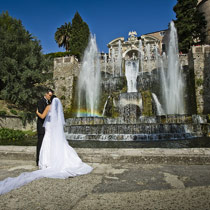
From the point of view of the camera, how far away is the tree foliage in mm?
37059

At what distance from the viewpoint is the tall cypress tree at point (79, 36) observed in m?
37.0

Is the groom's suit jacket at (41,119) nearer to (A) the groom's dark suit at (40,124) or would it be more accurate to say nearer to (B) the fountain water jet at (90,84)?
(A) the groom's dark suit at (40,124)

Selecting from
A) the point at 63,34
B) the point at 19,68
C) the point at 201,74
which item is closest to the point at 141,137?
the point at 19,68

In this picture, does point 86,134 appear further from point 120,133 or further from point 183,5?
point 183,5

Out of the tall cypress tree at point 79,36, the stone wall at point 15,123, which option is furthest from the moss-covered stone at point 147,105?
the tall cypress tree at point 79,36

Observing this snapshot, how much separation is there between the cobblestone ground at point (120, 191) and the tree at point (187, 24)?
3091 cm

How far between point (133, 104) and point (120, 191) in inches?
589

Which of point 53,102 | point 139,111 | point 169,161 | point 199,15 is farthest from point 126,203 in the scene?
point 199,15

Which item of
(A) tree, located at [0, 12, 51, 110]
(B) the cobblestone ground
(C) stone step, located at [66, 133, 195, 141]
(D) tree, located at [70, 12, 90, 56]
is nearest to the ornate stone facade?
(D) tree, located at [70, 12, 90, 56]

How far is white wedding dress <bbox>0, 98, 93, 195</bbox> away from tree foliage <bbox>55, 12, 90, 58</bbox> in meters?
30.5

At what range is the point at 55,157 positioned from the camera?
3.51 metres

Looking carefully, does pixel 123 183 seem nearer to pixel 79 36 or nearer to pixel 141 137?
pixel 141 137

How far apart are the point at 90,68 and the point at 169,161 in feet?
73.6

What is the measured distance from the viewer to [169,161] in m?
3.73
